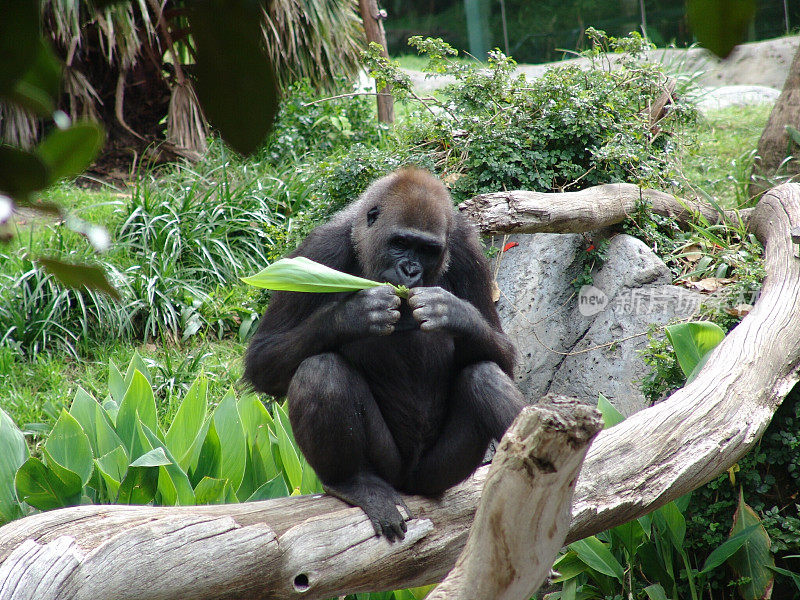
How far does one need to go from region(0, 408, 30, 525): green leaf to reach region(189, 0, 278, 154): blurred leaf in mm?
3107

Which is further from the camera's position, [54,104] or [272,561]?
[272,561]

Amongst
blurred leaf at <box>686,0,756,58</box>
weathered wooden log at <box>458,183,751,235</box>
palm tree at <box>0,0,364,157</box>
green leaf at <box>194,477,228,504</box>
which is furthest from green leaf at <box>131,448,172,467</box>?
blurred leaf at <box>686,0,756,58</box>

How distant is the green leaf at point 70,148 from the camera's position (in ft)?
1.49

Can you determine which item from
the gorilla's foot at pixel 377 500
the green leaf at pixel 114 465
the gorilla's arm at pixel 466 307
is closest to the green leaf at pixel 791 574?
the gorilla's arm at pixel 466 307

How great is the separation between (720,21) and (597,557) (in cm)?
304

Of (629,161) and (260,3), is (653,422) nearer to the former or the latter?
(629,161)

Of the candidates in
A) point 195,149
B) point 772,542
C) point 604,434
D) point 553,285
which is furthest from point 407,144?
point 772,542

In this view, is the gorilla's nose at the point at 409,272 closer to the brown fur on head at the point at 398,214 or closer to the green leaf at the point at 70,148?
the brown fur on head at the point at 398,214

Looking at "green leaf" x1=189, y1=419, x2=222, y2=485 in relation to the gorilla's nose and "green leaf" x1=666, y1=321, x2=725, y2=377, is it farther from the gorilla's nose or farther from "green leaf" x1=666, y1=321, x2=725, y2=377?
"green leaf" x1=666, y1=321, x2=725, y2=377

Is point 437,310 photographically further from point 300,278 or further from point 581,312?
point 581,312

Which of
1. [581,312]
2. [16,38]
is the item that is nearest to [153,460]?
[581,312]

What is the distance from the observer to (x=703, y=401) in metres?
Result: 2.79

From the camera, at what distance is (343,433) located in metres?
2.49

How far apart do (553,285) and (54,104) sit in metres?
3.98
